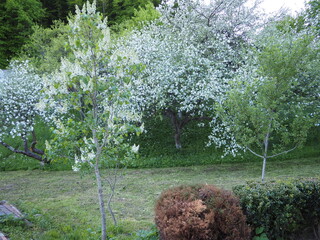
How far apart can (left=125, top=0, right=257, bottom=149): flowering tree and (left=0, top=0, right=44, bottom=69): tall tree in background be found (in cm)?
1686

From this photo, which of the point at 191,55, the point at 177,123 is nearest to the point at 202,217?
the point at 191,55

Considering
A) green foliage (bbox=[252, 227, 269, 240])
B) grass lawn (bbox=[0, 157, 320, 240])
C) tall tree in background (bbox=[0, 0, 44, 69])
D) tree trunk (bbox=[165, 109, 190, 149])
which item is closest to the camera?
green foliage (bbox=[252, 227, 269, 240])

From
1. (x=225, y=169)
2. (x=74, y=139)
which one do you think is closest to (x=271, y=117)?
(x=225, y=169)

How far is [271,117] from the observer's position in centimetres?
889

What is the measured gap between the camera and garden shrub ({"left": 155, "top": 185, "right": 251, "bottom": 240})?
408cm

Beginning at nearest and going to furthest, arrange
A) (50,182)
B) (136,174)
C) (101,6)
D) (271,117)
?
(271,117) → (50,182) → (136,174) → (101,6)

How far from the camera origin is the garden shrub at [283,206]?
4770 mm

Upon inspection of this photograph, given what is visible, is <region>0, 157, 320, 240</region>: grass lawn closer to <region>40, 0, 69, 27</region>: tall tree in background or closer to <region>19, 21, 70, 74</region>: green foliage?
<region>19, 21, 70, 74</region>: green foliage

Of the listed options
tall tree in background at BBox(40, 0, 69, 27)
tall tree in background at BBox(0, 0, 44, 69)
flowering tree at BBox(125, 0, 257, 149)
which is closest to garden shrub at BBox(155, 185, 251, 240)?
flowering tree at BBox(125, 0, 257, 149)

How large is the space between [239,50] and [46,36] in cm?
1548

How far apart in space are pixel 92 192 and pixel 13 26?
24.9 meters

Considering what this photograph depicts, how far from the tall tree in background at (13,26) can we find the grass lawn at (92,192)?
58.8ft

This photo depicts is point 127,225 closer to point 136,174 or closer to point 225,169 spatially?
point 136,174

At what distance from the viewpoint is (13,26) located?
1125 inches
